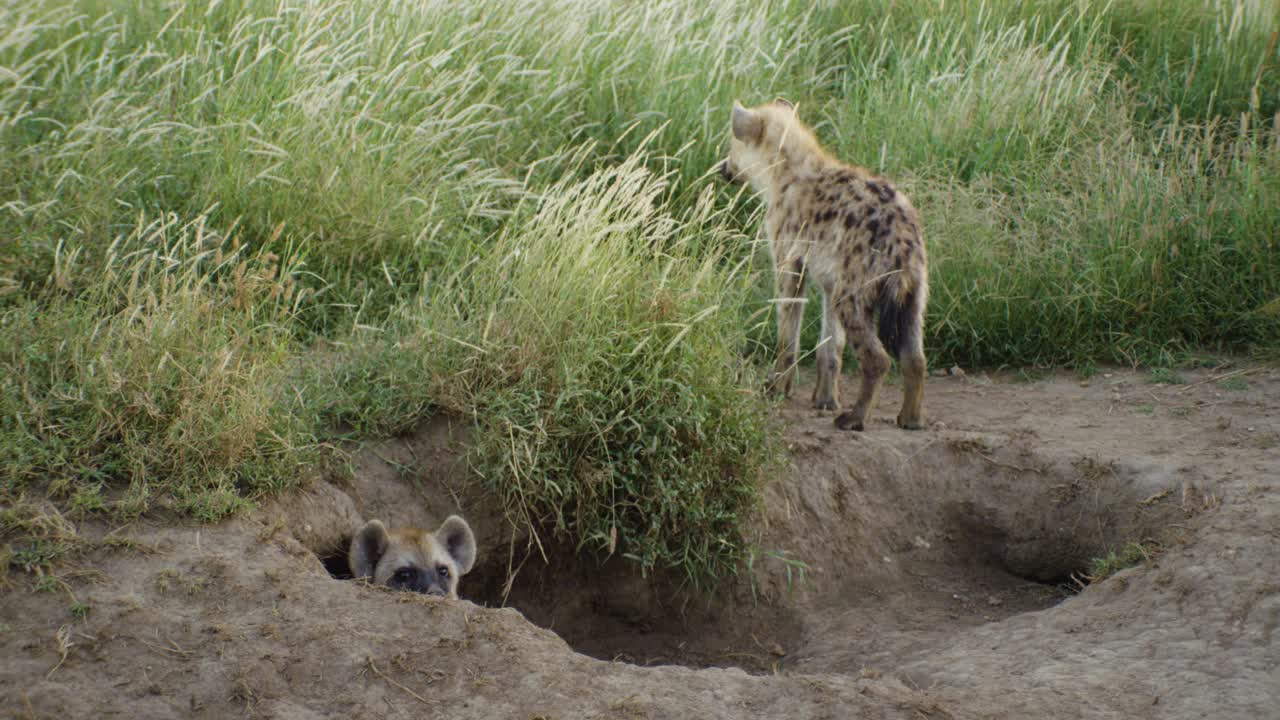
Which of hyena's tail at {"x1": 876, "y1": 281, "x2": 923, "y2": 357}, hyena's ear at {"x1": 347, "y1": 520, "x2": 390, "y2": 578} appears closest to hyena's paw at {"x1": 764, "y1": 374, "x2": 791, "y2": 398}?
hyena's tail at {"x1": 876, "y1": 281, "x2": 923, "y2": 357}

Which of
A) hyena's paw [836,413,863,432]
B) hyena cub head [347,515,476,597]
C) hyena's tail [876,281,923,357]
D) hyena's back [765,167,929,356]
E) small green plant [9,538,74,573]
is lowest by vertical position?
hyena cub head [347,515,476,597]

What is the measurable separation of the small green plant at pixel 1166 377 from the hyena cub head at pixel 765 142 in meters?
2.01

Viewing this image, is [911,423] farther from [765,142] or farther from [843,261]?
[765,142]

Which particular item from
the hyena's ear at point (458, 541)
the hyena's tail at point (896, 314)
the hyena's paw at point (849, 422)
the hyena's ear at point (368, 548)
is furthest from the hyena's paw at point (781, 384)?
the hyena's ear at point (368, 548)

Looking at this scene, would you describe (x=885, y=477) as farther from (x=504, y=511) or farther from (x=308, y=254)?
(x=308, y=254)

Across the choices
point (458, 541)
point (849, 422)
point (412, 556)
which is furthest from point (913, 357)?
point (412, 556)

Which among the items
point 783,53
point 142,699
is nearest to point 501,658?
point 142,699

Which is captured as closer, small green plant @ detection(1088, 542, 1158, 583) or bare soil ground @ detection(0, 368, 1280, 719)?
bare soil ground @ detection(0, 368, 1280, 719)

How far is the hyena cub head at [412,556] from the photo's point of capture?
12.6ft

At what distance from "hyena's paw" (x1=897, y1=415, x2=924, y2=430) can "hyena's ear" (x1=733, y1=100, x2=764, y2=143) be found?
167 cm

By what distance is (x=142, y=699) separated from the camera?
111 inches

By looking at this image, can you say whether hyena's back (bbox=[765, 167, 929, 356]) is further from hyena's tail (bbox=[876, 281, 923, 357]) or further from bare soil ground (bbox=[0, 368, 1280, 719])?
bare soil ground (bbox=[0, 368, 1280, 719])

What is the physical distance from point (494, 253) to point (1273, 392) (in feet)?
12.0

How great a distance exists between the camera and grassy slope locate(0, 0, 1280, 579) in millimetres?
3873
